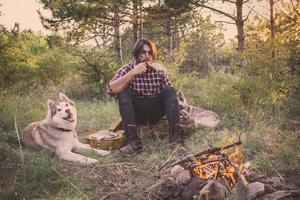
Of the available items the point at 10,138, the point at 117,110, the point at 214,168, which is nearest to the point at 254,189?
the point at 214,168

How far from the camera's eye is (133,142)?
5.60 meters

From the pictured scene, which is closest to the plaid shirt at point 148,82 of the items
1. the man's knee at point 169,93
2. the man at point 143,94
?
the man at point 143,94

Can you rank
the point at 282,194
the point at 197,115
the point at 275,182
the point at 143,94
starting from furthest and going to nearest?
1. the point at 197,115
2. the point at 143,94
3. the point at 275,182
4. the point at 282,194

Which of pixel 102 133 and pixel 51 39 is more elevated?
pixel 51 39

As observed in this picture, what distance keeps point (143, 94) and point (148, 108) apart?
0.20 m

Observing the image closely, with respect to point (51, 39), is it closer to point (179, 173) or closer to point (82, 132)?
point (82, 132)

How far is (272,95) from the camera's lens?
6715mm

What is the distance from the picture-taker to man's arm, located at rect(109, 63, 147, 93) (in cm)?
577

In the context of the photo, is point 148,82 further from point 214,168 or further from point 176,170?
point 214,168

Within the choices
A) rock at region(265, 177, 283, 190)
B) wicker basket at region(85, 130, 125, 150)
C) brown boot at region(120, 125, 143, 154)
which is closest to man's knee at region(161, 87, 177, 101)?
brown boot at region(120, 125, 143, 154)

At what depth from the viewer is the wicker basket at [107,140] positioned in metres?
5.92

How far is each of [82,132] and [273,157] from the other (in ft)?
11.0

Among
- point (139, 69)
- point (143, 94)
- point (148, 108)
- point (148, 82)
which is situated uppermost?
point (139, 69)

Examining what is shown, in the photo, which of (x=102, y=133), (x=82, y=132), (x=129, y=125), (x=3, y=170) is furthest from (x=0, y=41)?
(x=3, y=170)
